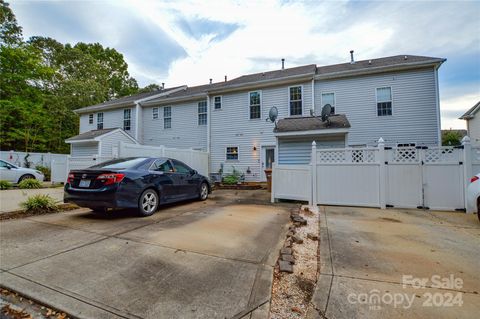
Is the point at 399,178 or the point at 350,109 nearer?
the point at 399,178

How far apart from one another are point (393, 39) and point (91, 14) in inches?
563

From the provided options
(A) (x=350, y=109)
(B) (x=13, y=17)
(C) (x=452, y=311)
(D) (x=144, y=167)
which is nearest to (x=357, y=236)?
(C) (x=452, y=311)

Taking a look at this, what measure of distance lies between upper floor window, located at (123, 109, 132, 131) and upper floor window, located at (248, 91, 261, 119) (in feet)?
30.3

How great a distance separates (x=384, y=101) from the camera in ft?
33.0

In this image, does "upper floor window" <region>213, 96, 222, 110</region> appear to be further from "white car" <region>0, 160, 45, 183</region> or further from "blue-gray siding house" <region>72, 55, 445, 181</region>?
"white car" <region>0, 160, 45, 183</region>

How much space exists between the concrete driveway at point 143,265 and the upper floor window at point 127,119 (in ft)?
39.8

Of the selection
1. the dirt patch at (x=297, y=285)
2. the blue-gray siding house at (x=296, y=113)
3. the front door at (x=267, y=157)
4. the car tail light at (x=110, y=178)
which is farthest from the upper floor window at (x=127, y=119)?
the dirt patch at (x=297, y=285)

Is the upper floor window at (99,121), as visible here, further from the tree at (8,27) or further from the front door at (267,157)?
the front door at (267,157)

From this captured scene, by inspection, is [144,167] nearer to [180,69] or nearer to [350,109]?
[350,109]

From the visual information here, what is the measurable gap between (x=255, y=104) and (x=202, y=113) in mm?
3618

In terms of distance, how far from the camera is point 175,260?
102 inches

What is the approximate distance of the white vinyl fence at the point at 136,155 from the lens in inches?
341

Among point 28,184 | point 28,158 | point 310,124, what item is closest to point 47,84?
point 28,158

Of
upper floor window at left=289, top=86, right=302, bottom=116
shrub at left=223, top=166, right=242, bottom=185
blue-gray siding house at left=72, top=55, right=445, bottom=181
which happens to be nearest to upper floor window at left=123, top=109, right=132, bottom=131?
blue-gray siding house at left=72, top=55, right=445, bottom=181
